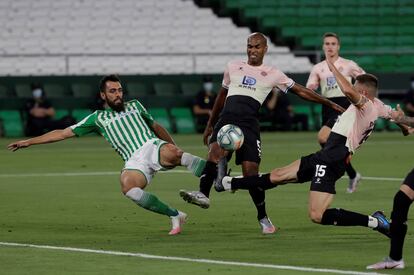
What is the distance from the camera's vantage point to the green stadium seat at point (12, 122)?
35.9 meters

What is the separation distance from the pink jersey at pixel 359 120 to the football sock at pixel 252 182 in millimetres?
1358

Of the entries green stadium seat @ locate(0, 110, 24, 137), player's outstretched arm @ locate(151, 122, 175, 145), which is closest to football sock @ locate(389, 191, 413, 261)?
player's outstretched arm @ locate(151, 122, 175, 145)

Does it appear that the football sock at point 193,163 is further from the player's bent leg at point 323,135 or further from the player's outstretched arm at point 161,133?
the player's bent leg at point 323,135

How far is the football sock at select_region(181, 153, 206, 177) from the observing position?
14.0 metres

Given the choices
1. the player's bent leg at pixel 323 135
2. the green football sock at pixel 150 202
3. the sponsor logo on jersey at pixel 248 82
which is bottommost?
the player's bent leg at pixel 323 135

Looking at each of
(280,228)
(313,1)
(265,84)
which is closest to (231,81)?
(265,84)

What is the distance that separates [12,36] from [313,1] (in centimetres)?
1093

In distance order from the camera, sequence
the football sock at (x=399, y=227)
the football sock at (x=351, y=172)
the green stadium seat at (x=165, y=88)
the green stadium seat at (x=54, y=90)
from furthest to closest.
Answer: the green stadium seat at (x=165, y=88) → the green stadium seat at (x=54, y=90) → the football sock at (x=351, y=172) → the football sock at (x=399, y=227)

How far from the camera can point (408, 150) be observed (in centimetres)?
2984

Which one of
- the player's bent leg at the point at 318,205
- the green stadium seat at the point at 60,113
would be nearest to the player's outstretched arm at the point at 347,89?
the player's bent leg at the point at 318,205

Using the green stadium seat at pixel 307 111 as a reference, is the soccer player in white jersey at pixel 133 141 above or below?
above

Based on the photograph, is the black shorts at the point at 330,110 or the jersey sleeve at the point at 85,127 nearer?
the jersey sleeve at the point at 85,127

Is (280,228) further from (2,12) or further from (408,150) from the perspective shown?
(2,12)

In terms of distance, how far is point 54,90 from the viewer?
121 feet
